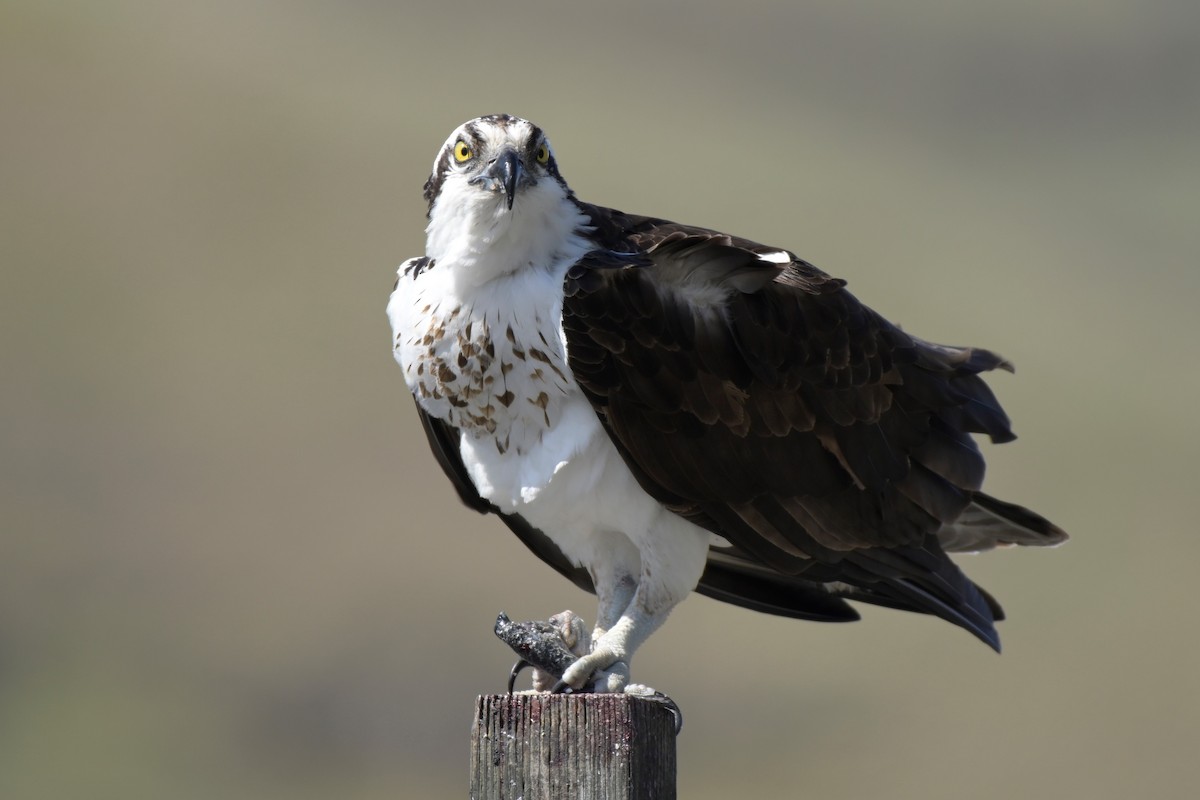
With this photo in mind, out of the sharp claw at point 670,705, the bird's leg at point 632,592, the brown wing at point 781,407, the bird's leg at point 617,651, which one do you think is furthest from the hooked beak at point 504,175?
the sharp claw at point 670,705

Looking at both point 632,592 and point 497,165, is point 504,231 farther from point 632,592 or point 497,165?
point 632,592

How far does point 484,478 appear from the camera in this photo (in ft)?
14.6

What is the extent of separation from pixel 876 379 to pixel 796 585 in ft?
2.82

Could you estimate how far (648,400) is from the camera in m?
4.19

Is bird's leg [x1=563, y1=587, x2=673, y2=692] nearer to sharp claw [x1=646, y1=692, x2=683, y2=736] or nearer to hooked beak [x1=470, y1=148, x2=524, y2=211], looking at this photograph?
sharp claw [x1=646, y1=692, x2=683, y2=736]

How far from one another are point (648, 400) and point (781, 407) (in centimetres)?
59

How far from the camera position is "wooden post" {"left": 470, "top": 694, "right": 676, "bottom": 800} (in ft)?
10.4

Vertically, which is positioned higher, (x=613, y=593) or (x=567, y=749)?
(x=613, y=593)

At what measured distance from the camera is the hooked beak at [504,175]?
13.5 ft

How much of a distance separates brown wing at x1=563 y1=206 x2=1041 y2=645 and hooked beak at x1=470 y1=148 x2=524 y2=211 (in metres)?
0.31

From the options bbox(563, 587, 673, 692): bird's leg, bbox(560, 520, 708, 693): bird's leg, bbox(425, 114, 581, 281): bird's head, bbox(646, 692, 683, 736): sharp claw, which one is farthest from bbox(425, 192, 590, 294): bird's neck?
bbox(646, 692, 683, 736): sharp claw

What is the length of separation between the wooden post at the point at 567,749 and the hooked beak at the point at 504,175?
61.3 inches

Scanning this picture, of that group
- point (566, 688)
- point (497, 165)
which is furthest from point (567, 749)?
point (497, 165)

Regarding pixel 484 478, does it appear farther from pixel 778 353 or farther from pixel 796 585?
pixel 796 585
